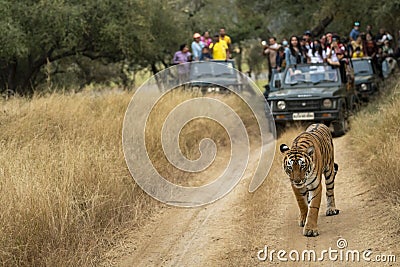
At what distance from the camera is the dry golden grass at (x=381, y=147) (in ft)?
24.8

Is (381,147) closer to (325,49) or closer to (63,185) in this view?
(63,185)

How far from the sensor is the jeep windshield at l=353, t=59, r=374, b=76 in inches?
649

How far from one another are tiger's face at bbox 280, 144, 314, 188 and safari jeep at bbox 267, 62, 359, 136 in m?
6.44

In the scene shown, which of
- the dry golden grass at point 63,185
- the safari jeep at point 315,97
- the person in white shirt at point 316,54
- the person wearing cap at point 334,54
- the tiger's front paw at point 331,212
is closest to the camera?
the dry golden grass at point 63,185

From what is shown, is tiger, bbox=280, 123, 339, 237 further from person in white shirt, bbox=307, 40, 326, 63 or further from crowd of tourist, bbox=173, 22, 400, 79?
person in white shirt, bbox=307, 40, 326, 63

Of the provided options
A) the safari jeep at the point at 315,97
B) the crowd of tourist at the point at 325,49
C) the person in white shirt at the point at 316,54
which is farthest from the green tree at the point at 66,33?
the safari jeep at the point at 315,97

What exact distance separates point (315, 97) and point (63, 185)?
726 centimetres

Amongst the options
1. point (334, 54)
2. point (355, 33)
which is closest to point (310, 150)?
point (334, 54)

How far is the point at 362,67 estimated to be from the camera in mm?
16641

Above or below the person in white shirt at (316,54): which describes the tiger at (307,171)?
below

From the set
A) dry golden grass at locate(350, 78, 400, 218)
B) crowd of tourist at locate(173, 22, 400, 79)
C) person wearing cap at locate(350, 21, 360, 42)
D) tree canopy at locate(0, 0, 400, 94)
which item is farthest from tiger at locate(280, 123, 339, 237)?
person wearing cap at locate(350, 21, 360, 42)

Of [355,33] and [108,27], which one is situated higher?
[108,27]

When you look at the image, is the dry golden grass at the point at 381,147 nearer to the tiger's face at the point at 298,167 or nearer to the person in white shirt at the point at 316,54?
the tiger's face at the point at 298,167

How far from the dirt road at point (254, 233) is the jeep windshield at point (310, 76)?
525 cm
